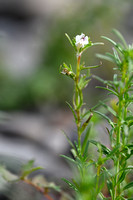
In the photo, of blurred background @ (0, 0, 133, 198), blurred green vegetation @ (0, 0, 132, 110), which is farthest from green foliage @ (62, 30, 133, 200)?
blurred green vegetation @ (0, 0, 132, 110)

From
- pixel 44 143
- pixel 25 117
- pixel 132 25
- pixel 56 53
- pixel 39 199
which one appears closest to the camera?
pixel 39 199

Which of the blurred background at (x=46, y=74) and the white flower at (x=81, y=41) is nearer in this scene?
the white flower at (x=81, y=41)

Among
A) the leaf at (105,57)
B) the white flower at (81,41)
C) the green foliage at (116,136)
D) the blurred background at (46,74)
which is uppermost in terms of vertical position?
the blurred background at (46,74)

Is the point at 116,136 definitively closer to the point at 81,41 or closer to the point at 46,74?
the point at 81,41

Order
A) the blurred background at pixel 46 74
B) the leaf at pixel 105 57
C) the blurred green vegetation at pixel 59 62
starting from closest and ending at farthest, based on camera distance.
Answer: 1. the leaf at pixel 105 57
2. the blurred background at pixel 46 74
3. the blurred green vegetation at pixel 59 62

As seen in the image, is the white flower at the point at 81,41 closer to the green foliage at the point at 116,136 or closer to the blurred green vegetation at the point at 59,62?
the green foliage at the point at 116,136

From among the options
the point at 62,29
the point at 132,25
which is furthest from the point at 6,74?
the point at 132,25

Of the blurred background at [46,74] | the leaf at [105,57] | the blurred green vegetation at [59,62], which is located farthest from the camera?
the blurred green vegetation at [59,62]

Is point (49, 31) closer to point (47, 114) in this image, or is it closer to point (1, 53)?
point (1, 53)

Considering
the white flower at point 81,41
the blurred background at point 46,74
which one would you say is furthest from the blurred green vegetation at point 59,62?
the white flower at point 81,41
